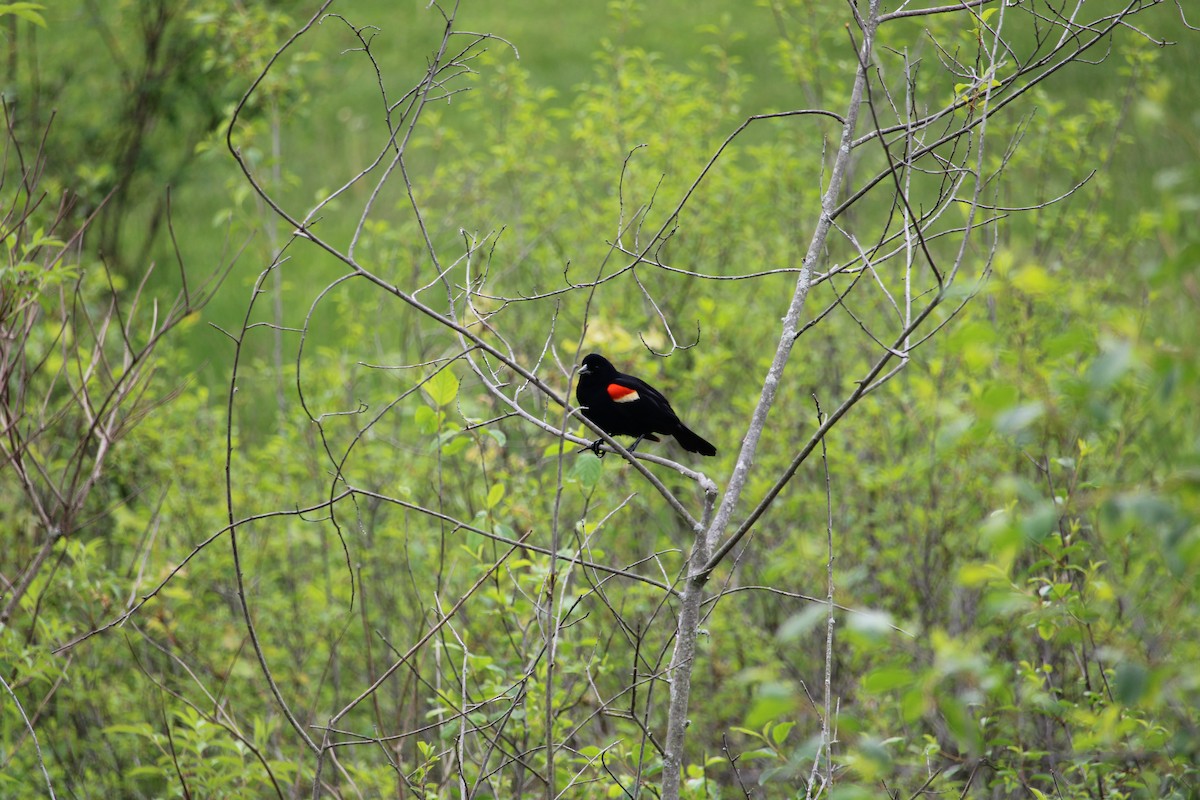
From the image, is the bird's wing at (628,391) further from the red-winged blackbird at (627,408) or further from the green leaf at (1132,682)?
the green leaf at (1132,682)

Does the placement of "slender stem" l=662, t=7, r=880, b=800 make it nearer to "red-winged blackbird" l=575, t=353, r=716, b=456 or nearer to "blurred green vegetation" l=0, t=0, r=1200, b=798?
"blurred green vegetation" l=0, t=0, r=1200, b=798

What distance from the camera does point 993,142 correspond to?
8344mm

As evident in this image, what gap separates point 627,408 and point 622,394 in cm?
7

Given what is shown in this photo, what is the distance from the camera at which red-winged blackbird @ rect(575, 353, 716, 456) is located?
4.75 meters

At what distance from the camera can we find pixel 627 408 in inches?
187

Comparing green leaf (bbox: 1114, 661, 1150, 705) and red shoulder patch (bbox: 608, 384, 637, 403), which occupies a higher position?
green leaf (bbox: 1114, 661, 1150, 705)

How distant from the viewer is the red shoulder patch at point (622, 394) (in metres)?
4.75

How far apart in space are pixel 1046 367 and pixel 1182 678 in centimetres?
271

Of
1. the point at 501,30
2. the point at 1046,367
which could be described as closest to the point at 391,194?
the point at 501,30

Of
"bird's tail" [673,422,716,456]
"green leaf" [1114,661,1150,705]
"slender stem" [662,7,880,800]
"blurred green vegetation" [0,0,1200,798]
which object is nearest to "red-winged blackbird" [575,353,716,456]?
"bird's tail" [673,422,716,456]

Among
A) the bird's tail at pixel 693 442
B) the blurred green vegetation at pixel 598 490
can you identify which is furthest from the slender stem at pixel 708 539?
the bird's tail at pixel 693 442

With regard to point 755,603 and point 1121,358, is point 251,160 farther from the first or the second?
point 1121,358

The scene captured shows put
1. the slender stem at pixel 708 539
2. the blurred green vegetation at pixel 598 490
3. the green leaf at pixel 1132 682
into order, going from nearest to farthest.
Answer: the green leaf at pixel 1132 682
the slender stem at pixel 708 539
the blurred green vegetation at pixel 598 490

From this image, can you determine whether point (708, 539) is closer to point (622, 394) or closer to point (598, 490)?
point (622, 394)
